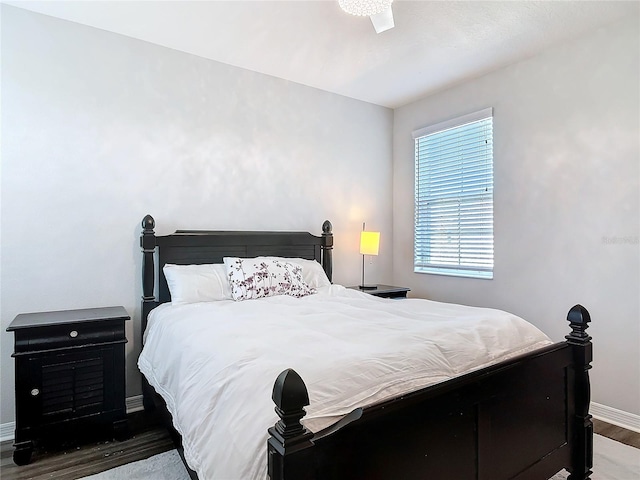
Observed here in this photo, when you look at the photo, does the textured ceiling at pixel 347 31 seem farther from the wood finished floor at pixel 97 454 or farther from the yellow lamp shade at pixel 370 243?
the wood finished floor at pixel 97 454

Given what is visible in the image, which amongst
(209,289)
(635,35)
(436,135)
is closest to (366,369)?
(209,289)

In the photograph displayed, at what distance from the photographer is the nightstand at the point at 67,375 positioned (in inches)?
87.6

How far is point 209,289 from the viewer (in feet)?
9.26

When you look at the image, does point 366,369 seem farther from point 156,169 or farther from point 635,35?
point 635,35

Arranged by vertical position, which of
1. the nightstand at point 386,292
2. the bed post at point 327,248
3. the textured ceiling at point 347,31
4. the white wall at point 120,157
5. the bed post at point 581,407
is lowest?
the bed post at point 581,407

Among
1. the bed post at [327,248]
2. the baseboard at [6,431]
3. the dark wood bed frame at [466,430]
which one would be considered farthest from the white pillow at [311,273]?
the baseboard at [6,431]

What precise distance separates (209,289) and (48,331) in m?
0.97

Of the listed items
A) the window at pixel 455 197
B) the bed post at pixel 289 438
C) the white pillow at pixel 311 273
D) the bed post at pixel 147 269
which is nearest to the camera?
the bed post at pixel 289 438

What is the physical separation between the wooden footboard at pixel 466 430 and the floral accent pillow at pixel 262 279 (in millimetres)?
1668

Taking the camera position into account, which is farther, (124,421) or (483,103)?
(483,103)

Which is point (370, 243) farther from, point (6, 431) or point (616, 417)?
point (6, 431)

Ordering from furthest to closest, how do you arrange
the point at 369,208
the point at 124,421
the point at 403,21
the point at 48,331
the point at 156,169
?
the point at 369,208
the point at 156,169
the point at 403,21
the point at 124,421
the point at 48,331

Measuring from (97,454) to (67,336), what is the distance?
712 millimetres

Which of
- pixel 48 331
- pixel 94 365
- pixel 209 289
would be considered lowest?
pixel 94 365
